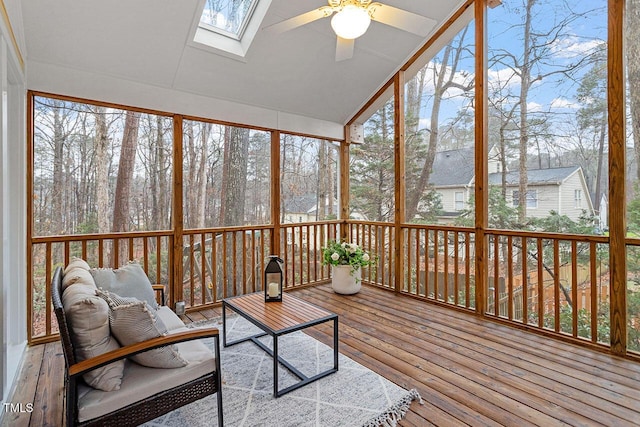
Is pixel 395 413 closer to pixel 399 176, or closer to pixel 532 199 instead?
pixel 532 199

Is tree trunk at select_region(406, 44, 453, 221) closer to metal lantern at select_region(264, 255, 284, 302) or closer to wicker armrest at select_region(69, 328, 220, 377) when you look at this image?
metal lantern at select_region(264, 255, 284, 302)

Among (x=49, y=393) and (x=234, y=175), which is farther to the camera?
(x=234, y=175)

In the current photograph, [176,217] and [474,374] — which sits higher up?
[176,217]

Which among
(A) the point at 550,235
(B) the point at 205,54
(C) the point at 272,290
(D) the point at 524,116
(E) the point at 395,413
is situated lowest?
(E) the point at 395,413

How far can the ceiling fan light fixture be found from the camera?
2.35 metres

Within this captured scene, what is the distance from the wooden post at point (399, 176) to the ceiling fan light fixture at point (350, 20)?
83.0 inches

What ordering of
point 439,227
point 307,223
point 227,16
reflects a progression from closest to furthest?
point 227,16
point 439,227
point 307,223

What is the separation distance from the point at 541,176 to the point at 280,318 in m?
2.92

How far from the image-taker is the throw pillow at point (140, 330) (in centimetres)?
158

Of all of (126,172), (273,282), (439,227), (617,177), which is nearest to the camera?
(617,177)

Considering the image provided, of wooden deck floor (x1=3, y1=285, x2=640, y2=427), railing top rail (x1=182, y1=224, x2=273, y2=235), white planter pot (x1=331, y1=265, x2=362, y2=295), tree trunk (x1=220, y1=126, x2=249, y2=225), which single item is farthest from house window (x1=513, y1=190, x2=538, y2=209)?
tree trunk (x1=220, y1=126, x2=249, y2=225)

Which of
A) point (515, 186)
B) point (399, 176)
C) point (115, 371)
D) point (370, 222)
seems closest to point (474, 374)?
point (515, 186)

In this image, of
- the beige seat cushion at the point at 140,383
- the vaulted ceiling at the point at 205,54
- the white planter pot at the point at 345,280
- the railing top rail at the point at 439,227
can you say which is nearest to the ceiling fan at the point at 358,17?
the vaulted ceiling at the point at 205,54

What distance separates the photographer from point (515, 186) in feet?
11.7
